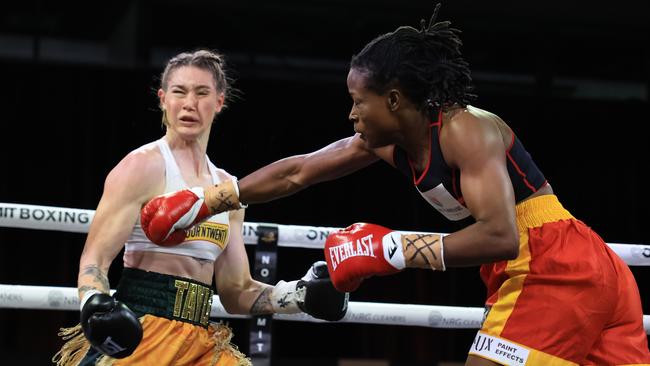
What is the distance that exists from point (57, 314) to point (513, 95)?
3.13m

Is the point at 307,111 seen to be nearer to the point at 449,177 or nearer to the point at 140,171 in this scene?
the point at 140,171

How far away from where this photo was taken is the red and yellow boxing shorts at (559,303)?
74.8 inches

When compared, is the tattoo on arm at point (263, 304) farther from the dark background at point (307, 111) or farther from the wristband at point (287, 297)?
the dark background at point (307, 111)

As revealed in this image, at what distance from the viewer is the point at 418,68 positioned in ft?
6.26

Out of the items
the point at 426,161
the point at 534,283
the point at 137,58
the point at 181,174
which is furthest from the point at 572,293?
the point at 137,58

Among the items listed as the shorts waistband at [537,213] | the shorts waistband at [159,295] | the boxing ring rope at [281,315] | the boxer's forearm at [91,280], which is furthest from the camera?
the boxing ring rope at [281,315]

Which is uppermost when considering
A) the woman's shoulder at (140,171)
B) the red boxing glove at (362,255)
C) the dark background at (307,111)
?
the dark background at (307,111)

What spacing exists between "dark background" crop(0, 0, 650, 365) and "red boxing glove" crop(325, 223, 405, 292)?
328cm

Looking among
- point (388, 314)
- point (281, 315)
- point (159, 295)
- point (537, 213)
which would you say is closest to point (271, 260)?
point (281, 315)

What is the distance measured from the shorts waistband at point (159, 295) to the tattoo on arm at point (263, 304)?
0.86 ft

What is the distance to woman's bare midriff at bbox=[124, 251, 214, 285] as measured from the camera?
224 centimetres

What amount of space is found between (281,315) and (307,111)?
2.70m

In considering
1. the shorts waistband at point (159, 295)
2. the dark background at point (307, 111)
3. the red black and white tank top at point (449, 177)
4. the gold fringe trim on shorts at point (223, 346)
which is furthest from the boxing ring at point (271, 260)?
the dark background at point (307, 111)

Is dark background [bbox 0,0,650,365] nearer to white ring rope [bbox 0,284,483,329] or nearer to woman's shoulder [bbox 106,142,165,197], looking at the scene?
white ring rope [bbox 0,284,483,329]
